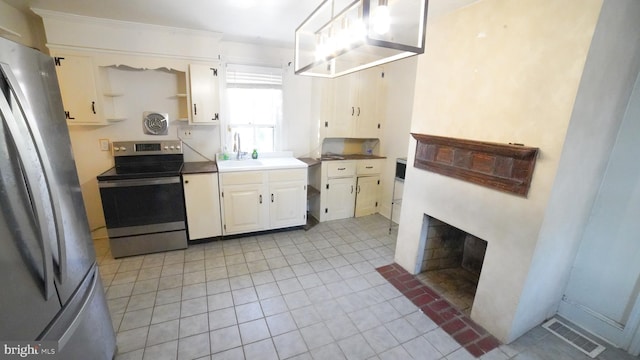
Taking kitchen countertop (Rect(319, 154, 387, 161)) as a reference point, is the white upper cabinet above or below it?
above

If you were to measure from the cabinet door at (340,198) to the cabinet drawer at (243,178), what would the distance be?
3.41 feet

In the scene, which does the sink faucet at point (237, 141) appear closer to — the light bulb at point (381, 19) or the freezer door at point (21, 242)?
the freezer door at point (21, 242)

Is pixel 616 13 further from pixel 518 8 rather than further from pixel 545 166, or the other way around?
pixel 545 166

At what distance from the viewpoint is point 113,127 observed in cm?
304

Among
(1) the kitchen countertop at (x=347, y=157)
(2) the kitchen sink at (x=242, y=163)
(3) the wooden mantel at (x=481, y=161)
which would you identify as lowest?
(2) the kitchen sink at (x=242, y=163)

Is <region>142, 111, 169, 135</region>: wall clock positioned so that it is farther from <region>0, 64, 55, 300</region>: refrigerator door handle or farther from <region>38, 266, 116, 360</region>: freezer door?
<region>0, 64, 55, 300</region>: refrigerator door handle

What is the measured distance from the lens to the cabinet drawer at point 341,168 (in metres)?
3.80

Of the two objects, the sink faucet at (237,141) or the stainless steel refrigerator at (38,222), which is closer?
the stainless steel refrigerator at (38,222)

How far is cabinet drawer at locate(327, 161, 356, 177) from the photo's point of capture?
380 centimetres

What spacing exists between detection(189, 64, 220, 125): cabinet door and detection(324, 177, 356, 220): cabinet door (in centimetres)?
177

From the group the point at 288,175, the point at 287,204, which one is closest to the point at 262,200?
the point at 287,204

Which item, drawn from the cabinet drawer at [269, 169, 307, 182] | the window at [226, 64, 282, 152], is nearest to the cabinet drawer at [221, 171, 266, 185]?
the cabinet drawer at [269, 169, 307, 182]

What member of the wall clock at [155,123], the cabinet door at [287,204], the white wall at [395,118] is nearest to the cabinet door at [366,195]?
the white wall at [395,118]

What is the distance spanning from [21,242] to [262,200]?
239 centimetres
